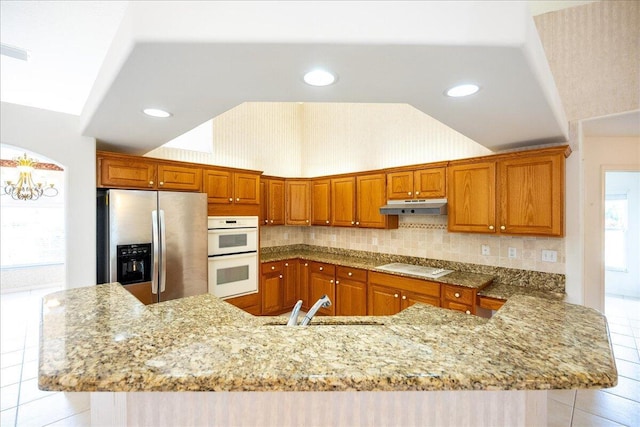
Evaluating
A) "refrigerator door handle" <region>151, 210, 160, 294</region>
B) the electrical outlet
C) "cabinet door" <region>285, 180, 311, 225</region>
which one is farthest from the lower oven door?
the electrical outlet

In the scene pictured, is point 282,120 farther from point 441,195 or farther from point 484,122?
point 484,122

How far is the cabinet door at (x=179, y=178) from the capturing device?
3.21m

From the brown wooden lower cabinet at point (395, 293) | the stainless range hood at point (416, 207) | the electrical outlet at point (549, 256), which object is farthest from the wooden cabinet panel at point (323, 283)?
the electrical outlet at point (549, 256)

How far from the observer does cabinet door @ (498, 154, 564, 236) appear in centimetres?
255

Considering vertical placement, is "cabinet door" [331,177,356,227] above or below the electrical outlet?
above

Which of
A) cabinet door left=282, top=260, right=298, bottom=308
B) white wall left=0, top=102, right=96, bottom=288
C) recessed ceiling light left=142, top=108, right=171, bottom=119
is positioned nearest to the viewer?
recessed ceiling light left=142, top=108, right=171, bottom=119

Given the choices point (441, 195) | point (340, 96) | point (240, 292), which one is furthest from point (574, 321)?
point (240, 292)

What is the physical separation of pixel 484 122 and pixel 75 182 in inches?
137

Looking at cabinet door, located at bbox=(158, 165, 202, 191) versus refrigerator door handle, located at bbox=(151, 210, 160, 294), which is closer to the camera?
refrigerator door handle, located at bbox=(151, 210, 160, 294)

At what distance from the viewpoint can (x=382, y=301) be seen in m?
3.55

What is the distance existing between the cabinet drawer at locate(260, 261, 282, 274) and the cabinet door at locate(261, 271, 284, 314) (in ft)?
0.15

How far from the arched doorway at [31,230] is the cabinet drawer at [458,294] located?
260 inches

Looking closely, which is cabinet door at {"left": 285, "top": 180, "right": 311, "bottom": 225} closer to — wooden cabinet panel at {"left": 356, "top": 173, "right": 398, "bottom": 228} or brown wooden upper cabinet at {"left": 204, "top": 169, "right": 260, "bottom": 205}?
brown wooden upper cabinet at {"left": 204, "top": 169, "right": 260, "bottom": 205}

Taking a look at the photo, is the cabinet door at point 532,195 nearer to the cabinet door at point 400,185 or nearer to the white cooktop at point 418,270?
the white cooktop at point 418,270
